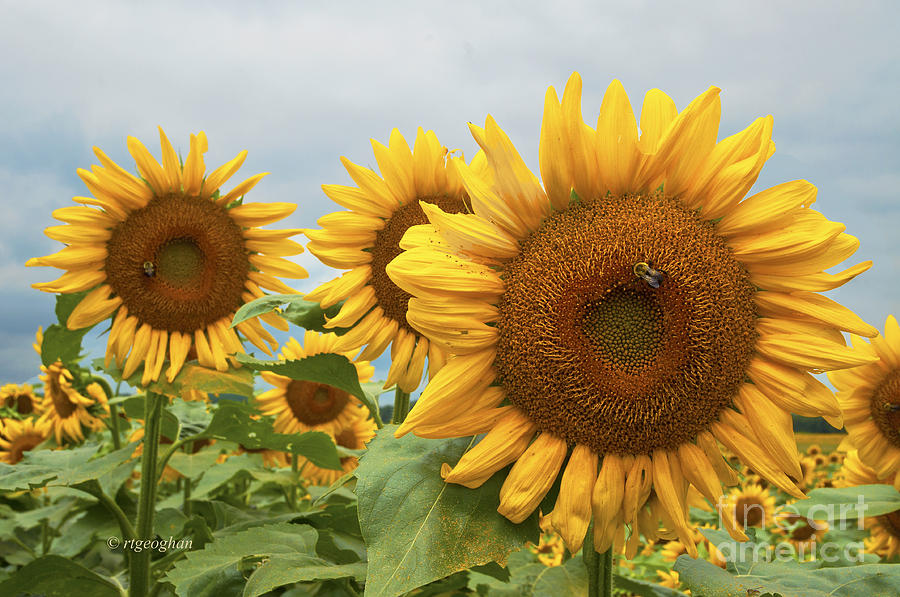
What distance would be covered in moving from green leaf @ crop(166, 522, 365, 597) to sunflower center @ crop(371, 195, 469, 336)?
2.85 ft

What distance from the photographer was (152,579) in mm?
3023

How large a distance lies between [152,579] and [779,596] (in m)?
2.73

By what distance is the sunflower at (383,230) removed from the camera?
100.0 inches

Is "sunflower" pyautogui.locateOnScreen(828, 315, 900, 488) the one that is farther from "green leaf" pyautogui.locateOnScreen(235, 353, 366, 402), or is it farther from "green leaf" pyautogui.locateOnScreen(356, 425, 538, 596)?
"green leaf" pyautogui.locateOnScreen(356, 425, 538, 596)

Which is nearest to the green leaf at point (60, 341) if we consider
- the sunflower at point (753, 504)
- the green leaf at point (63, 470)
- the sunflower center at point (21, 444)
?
the green leaf at point (63, 470)

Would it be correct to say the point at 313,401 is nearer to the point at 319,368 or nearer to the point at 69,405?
the point at 69,405

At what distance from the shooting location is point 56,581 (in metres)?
2.71

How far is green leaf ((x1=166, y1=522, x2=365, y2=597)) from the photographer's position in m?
1.70

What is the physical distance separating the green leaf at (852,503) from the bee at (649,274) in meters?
2.11

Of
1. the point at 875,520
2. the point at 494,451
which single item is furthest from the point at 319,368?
the point at 875,520

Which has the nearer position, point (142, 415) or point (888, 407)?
point (888, 407)

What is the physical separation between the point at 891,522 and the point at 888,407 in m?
1.40

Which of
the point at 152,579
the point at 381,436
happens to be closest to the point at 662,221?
the point at 381,436

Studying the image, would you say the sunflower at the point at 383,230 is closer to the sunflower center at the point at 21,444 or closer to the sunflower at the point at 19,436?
the sunflower at the point at 19,436
